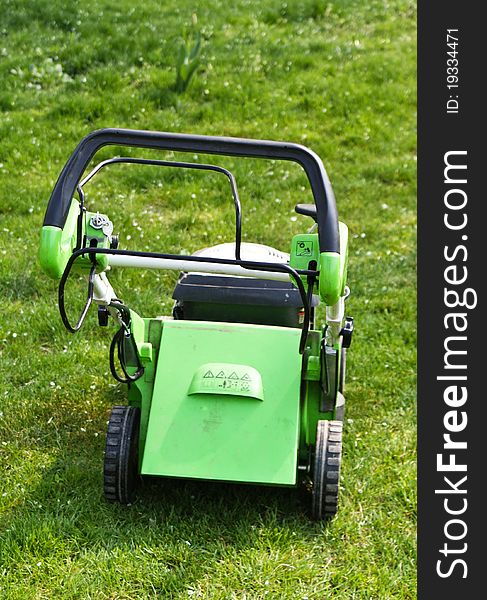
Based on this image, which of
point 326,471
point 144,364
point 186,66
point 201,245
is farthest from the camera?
point 186,66

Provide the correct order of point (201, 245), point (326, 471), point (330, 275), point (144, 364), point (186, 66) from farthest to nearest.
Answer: point (186, 66), point (201, 245), point (144, 364), point (326, 471), point (330, 275)

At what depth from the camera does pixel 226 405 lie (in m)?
3.88

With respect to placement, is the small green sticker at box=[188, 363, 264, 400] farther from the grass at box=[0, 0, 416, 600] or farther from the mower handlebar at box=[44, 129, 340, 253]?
the mower handlebar at box=[44, 129, 340, 253]

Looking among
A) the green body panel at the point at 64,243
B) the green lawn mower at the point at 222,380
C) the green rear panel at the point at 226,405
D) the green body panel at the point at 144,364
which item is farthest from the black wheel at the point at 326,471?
the green body panel at the point at 64,243

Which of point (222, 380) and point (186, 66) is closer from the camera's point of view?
point (222, 380)

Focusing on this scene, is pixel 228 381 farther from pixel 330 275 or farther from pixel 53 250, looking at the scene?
pixel 53 250

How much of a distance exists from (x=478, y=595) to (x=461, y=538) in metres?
0.24

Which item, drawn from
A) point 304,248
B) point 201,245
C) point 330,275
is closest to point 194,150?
point 304,248

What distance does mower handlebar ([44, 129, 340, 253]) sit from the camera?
10.7 feet

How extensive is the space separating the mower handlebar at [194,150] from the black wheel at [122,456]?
1.04 metres

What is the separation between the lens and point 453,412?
14.0 feet

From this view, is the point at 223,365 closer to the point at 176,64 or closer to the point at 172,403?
the point at 172,403

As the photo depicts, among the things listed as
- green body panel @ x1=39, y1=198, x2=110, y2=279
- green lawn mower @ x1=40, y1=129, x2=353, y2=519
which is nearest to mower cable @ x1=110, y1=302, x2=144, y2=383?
green lawn mower @ x1=40, y1=129, x2=353, y2=519

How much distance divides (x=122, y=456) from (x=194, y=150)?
1.32 metres
